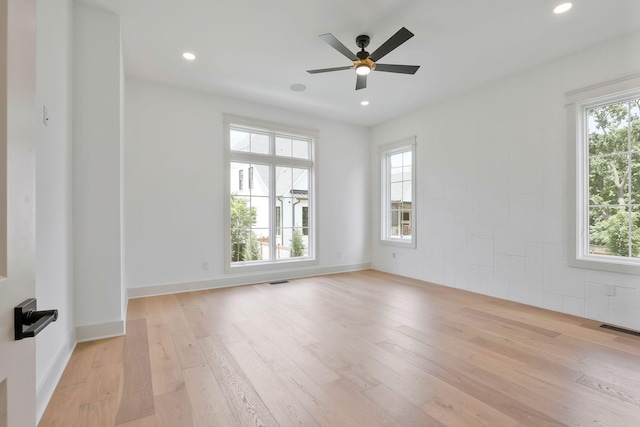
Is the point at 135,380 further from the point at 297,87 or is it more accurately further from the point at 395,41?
the point at 297,87

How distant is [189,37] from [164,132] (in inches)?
61.9

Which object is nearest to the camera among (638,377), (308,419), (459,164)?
(308,419)

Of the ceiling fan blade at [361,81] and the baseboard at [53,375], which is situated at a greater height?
the ceiling fan blade at [361,81]

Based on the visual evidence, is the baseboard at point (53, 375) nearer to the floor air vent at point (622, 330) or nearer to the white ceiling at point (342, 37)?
the white ceiling at point (342, 37)

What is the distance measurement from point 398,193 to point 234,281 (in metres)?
3.50

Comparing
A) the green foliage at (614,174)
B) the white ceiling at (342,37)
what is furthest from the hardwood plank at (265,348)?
the green foliage at (614,174)

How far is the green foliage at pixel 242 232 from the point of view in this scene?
493cm

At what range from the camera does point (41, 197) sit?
1.81m

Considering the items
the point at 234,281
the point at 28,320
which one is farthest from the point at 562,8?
the point at 234,281

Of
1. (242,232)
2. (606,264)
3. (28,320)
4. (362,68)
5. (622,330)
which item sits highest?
(362,68)

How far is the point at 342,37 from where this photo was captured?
3.17 m

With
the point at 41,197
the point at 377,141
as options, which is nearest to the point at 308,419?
the point at 41,197

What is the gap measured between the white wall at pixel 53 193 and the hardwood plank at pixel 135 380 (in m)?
0.41

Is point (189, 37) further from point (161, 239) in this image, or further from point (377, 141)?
point (377, 141)
